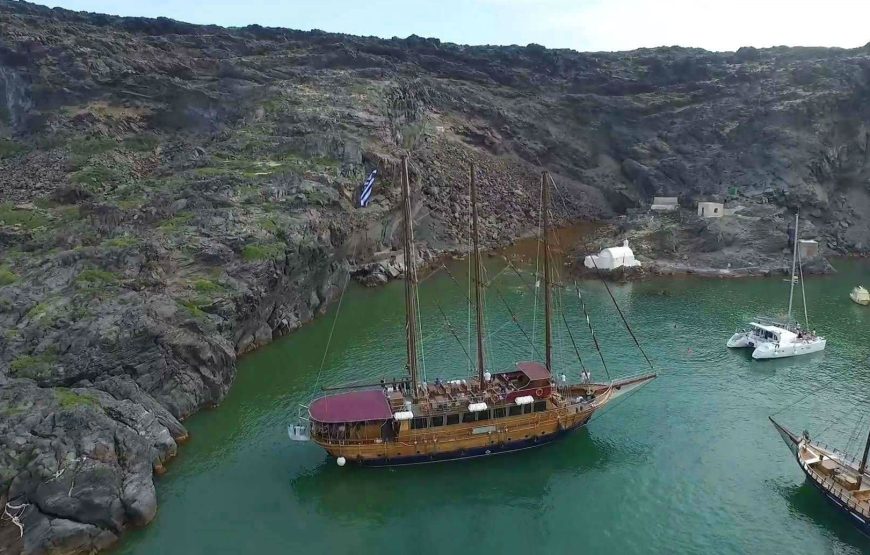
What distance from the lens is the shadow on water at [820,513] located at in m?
33.5

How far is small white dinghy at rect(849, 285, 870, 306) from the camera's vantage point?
7619cm

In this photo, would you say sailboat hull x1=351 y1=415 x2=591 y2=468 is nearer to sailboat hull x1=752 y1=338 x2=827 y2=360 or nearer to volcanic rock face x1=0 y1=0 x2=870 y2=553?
volcanic rock face x1=0 y1=0 x2=870 y2=553

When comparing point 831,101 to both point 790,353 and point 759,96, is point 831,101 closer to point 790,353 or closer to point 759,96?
point 759,96

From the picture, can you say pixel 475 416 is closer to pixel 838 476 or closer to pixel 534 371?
pixel 534 371

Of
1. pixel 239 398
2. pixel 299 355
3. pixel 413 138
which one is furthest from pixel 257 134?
pixel 239 398

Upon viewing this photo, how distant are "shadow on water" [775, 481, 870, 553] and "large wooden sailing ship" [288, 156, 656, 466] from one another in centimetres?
1174

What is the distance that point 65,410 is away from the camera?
122 feet

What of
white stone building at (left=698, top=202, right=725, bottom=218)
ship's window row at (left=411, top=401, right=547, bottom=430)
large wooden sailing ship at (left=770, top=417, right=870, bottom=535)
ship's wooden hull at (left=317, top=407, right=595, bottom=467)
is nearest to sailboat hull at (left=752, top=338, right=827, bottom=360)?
large wooden sailing ship at (left=770, top=417, right=870, bottom=535)

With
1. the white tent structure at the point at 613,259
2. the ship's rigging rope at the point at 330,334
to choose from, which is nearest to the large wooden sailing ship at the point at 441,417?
the ship's rigging rope at the point at 330,334

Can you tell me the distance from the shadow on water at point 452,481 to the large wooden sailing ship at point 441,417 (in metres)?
0.83

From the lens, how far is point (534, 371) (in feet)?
144

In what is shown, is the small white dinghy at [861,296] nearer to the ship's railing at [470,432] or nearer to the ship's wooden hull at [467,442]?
the ship's railing at [470,432]

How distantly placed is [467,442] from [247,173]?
51577 millimetres

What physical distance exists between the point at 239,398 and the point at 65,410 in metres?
15.5
